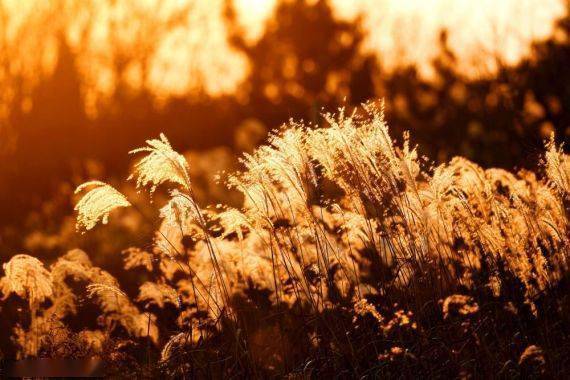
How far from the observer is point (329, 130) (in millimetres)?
3990

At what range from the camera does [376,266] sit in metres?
4.37

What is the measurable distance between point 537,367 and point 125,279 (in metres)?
5.16

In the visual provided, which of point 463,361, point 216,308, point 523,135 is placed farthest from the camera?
point 523,135

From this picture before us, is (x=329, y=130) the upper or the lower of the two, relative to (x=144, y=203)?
lower

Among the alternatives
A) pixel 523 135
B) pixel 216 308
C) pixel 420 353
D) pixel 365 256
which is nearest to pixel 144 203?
pixel 365 256

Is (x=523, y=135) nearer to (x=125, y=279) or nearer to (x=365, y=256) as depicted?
(x=365, y=256)

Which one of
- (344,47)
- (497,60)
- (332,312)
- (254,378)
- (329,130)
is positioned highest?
(344,47)

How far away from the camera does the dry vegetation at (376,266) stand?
12.4 ft

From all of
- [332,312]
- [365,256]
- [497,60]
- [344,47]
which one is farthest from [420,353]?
[344,47]

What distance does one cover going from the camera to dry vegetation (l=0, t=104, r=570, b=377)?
377 centimetres

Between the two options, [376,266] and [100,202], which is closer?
[100,202]

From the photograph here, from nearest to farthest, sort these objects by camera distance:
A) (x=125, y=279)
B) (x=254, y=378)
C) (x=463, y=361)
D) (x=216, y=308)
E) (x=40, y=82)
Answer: (x=463, y=361)
(x=254, y=378)
(x=216, y=308)
(x=125, y=279)
(x=40, y=82)

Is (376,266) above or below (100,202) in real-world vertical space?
below

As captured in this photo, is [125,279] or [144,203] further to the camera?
[144,203]
